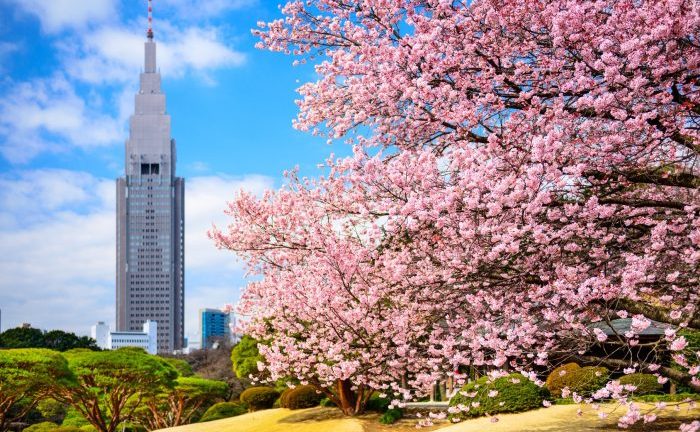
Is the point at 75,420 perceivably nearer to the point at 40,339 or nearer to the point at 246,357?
the point at 246,357

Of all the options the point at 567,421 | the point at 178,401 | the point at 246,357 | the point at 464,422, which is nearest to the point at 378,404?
the point at 464,422

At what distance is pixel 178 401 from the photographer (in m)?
32.2

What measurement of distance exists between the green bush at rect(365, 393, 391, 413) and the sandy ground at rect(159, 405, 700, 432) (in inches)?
30.9

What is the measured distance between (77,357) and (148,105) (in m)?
130

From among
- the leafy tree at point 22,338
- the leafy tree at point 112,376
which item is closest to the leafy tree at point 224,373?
the leafy tree at point 112,376

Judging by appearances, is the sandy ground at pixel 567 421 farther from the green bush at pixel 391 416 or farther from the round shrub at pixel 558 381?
the green bush at pixel 391 416

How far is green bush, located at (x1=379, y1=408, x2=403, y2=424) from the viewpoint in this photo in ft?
66.1

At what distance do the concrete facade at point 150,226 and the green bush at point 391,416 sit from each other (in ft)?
426

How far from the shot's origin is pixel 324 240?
10.1m

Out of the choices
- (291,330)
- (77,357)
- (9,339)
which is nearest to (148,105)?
(9,339)

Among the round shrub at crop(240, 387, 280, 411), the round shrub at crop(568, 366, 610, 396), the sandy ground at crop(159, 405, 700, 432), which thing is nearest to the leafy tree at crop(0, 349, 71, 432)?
the sandy ground at crop(159, 405, 700, 432)

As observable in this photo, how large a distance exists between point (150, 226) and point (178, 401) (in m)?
121

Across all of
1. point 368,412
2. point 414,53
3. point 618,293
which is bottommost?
point 368,412

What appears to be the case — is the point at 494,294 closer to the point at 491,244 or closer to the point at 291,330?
the point at 491,244
